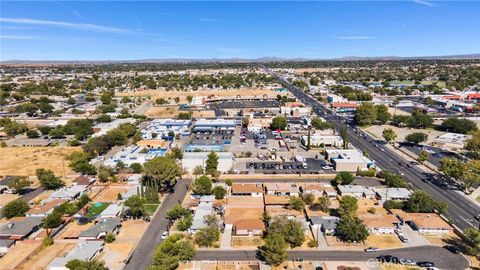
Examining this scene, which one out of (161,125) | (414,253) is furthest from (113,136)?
(414,253)

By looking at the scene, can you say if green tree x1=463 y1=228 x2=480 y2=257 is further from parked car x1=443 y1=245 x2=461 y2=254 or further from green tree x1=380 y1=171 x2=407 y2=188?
green tree x1=380 y1=171 x2=407 y2=188

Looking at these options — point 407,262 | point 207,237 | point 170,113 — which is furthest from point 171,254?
point 170,113

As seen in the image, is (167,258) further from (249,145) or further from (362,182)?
(249,145)

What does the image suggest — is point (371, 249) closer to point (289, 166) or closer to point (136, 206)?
point (289, 166)

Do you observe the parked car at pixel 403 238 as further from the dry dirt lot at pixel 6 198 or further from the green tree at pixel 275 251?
the dry dirt lot at pixel 6 198

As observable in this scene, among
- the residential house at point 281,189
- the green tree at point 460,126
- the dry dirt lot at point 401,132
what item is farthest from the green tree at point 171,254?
the green tree at point 460,126

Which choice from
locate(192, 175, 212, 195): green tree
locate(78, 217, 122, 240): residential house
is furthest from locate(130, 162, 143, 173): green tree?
locate(78, 217, 122, 240): residential house
